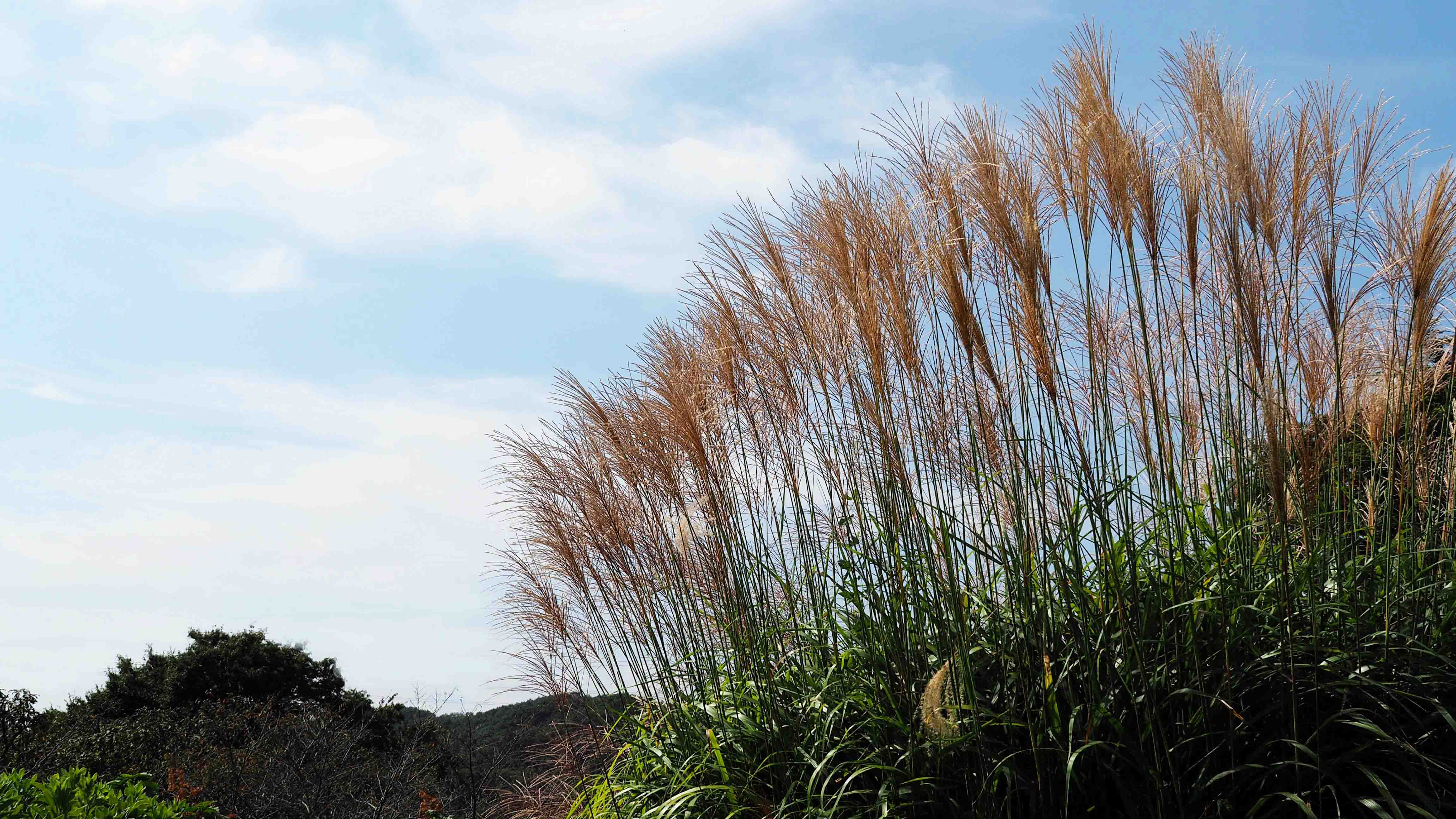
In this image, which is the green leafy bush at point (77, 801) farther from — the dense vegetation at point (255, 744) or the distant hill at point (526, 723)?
the distant hill at point (526, 723)

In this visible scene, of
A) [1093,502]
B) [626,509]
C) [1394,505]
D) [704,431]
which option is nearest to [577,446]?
[626,509]

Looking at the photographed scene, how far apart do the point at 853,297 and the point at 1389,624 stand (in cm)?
191

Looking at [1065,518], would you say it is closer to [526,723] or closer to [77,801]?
[77,801]

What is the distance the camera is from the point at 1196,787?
275cm

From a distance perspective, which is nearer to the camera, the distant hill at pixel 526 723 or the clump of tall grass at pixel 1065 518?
the clump of tall grass at pixel 1065 518

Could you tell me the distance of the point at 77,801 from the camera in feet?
12.0

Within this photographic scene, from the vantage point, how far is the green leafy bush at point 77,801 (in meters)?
3.56

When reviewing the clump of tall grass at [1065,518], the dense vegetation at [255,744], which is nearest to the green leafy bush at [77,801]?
the dense vegetation at [255,744]

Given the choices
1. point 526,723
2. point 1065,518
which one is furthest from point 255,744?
point 1065,518

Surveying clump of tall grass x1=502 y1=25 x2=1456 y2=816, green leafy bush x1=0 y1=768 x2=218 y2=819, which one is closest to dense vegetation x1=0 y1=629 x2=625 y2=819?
green leafy bush x1=0 y1=768 x2=218 y2=819

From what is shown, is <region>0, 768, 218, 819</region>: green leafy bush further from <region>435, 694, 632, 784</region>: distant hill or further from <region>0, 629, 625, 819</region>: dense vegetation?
<region>435, 694, 632, 784</region>: distant hill

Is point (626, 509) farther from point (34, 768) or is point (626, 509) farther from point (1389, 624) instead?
point (34, 768)

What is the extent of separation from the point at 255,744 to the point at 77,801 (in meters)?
5.09

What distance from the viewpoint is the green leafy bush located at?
3557mm
